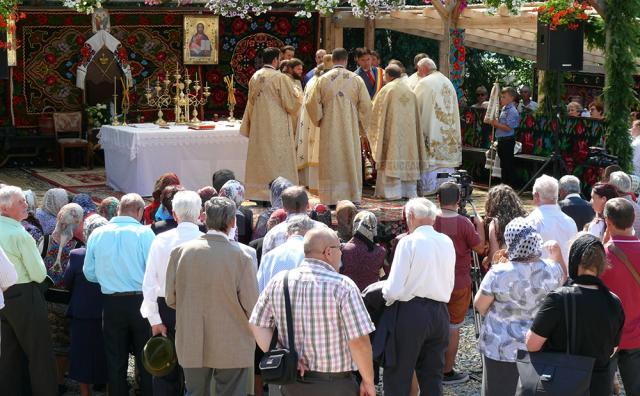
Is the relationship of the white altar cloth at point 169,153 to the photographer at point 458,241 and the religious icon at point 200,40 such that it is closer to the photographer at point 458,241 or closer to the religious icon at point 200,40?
the religious icon at point 200,40

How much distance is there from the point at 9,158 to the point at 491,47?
8200 mm

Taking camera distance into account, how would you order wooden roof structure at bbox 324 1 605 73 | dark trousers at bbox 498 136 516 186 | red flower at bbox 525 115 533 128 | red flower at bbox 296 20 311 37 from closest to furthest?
dark trousers at bbox 498 136 516 186, red flower at bbox 525 115 533 128, wooden roof structure at bbox 324 1 605 73, red flower at bbox 296 20 311 37

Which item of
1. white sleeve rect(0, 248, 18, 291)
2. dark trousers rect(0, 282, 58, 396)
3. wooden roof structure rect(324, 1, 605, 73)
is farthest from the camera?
wooden roof structure rect(324, 1, 605, 73)

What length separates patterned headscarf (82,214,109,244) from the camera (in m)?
7.52

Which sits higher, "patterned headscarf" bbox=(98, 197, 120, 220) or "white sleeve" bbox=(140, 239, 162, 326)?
"patterned headscarf" bbox=(98, 197, 120, 220)

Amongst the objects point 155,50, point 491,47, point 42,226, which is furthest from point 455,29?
point 42,226

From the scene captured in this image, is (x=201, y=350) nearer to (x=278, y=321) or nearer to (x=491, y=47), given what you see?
(x=278, y=321)

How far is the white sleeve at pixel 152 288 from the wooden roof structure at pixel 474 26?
9819 millimetres

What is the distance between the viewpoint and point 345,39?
20.8 metres

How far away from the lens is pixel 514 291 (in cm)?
615

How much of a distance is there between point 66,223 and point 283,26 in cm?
1234

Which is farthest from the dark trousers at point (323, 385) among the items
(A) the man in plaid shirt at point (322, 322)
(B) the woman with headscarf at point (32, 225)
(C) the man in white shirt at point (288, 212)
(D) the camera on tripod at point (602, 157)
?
(D) the camera on tripod at point (602, 157)

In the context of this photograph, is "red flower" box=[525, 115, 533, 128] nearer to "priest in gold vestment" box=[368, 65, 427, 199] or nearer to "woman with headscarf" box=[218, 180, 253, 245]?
"priest in gold vestment" box=[368, 65, 427, 199]

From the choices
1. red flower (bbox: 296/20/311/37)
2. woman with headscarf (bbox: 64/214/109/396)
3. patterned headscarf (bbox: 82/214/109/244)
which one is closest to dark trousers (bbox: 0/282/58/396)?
woman with headscarf (bbox: 64/214/109/396)
